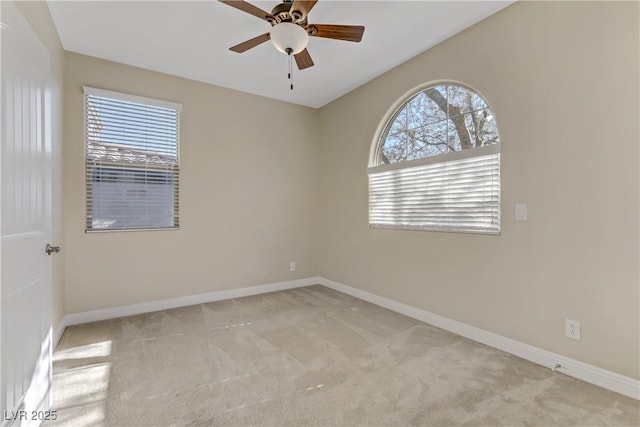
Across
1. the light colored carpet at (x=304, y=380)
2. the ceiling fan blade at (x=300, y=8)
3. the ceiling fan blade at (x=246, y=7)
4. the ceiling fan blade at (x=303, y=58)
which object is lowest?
the light colored carpet at (x=304, y=380)

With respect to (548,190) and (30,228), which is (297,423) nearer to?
(30,228)

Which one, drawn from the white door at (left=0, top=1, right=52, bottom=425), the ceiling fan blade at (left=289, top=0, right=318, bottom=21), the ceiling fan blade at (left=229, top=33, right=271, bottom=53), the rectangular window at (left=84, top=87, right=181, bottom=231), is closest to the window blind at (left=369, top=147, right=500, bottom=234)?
the ceiling fan blade at (left=289, top=0, right=318, bottom=21)

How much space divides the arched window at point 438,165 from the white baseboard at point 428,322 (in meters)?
0.89

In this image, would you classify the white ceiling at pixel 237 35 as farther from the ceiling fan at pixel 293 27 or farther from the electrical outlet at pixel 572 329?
the electrical outlet at pixel 572 329

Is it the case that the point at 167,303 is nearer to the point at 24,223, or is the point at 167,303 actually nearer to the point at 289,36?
the point at 24,223

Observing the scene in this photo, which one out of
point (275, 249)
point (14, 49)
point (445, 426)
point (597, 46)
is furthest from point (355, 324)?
point (14, 49)

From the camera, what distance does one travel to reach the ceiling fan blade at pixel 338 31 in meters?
2.16

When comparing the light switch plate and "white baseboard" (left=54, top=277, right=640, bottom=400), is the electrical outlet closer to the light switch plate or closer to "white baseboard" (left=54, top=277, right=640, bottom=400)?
"white baseboard" (left=54, top=277, right=640, bottom=400)

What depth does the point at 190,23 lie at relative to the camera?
259 cm

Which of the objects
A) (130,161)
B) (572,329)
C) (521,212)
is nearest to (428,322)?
(572,329)

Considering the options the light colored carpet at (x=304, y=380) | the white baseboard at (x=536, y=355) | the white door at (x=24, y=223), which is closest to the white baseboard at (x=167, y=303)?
the light colored carpet at (x=304, y=380)

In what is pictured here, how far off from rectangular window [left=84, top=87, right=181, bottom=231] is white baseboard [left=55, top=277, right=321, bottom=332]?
86 cm

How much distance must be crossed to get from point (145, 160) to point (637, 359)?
4461 mm

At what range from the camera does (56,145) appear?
2645 millimetres
